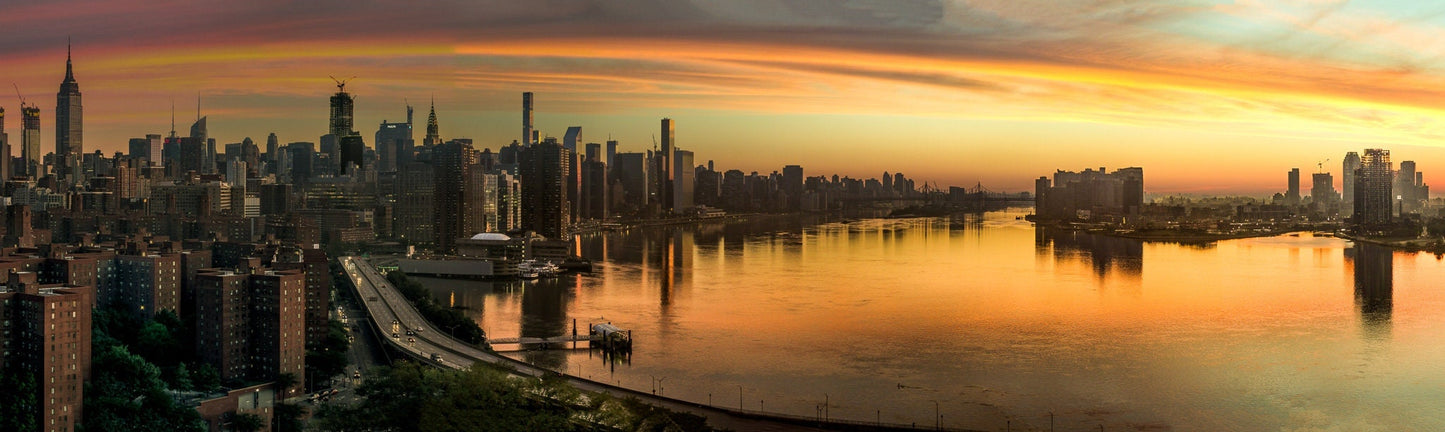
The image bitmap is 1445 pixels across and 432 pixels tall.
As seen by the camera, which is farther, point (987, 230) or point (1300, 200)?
point (1300, 200)

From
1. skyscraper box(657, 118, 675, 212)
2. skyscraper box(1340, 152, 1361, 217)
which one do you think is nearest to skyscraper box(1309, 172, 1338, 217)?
skyscraper box(1340, 152, 1361, 217)

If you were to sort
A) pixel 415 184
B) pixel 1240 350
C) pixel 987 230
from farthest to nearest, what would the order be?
pixel 987 230, pixel 415 184, pixel 1240 350

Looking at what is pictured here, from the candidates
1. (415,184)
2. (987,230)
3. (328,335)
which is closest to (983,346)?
(328,335)

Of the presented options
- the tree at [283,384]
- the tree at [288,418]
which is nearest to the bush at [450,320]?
the tree at [283,384]

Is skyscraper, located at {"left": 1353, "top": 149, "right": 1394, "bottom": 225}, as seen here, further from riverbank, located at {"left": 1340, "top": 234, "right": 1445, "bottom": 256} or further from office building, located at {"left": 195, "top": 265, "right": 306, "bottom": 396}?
office building, located at {"left": 195, "top": 265, "right": 306, "bottom": 396}

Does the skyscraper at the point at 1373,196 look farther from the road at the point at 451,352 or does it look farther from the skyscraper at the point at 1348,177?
the road at the point at 451,352

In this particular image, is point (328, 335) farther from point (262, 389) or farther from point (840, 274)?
point (840, 274)

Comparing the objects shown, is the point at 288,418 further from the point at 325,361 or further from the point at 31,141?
the point at 31,141
